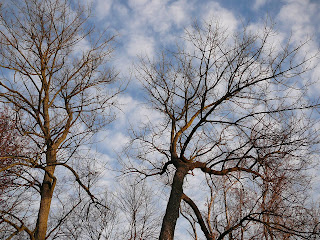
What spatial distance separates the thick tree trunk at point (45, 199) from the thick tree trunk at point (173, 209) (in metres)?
2.24

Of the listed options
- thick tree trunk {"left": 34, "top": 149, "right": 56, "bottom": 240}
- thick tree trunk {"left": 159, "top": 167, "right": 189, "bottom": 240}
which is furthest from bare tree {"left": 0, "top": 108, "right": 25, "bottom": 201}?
thick tree trunk {"left": 159, "top": 167, "right": 189, "bottom": 240}

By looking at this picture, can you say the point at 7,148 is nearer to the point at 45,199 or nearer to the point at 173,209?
the point at 45,199

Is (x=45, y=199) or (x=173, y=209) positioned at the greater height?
(x=173, y=209)

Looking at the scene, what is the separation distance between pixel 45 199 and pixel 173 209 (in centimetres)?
255

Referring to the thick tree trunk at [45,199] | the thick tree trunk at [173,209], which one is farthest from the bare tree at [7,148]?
the thick tree trunk at [173,209]

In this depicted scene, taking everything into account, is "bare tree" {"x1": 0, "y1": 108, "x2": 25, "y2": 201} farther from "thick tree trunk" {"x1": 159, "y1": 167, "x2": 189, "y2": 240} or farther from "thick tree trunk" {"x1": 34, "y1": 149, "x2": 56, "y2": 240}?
"thick tree trunk" {"x1": 159, "y1": 167, "x2": 189, "y2": 240}

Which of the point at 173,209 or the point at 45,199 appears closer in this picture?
the point at 173,209

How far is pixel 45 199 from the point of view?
5633 mm

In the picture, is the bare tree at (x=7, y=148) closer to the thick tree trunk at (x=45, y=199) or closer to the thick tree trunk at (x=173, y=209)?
the thick tree trunk at (x=45, y=199)

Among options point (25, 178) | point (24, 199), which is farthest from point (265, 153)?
point (24, 199)

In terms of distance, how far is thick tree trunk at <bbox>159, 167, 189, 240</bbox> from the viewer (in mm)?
5055

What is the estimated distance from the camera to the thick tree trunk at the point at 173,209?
5.05 meters

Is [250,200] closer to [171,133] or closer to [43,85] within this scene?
[171,133]

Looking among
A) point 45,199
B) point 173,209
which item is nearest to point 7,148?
point 45,199
